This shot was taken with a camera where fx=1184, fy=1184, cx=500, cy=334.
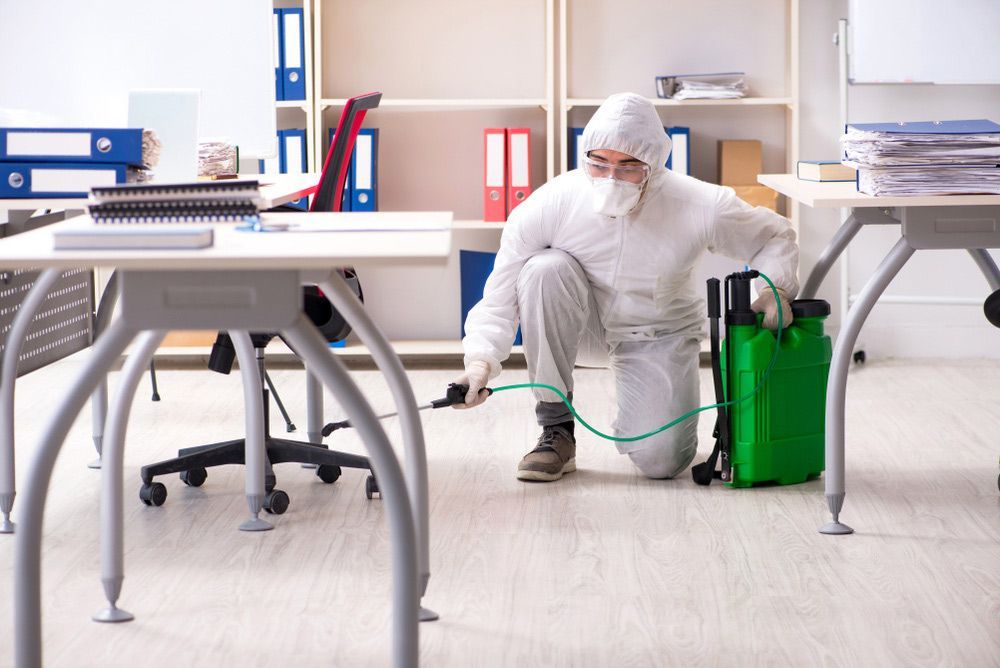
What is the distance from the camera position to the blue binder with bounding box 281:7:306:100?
12.7ft

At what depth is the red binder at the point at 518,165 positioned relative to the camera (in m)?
3.89

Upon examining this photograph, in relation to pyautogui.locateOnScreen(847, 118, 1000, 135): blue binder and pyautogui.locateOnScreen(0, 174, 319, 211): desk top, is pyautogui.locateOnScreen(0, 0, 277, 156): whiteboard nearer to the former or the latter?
pyautogui.locateOnScreen(0, 174, 319, 211): desk top

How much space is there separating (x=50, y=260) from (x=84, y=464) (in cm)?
170

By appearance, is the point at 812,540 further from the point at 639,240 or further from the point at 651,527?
the point at 639,240

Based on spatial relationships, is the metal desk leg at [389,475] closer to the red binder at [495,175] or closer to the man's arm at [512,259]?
the man's arm at [512,259]

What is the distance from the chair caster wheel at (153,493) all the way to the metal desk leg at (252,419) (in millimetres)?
273

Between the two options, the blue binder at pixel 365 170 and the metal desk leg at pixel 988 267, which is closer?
the metal desk leg at pixel 988 267

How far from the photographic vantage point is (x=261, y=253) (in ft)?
4.12

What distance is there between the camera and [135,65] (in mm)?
4027

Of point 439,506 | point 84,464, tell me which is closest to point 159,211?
point 439,506

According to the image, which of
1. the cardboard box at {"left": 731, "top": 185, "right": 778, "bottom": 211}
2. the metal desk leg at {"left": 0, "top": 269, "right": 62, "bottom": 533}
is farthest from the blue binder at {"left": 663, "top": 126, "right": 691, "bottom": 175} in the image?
the metal desk leg at {"left": 0, "top": 269, "right": 62, "bottom": 533}

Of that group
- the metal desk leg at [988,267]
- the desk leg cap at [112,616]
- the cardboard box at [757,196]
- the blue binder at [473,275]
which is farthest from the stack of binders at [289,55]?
the desk leg cap at [112,616]

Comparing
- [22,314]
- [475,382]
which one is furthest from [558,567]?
[22,314]

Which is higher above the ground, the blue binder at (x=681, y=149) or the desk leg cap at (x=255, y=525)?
the blue binder at (x=681, y=149)
